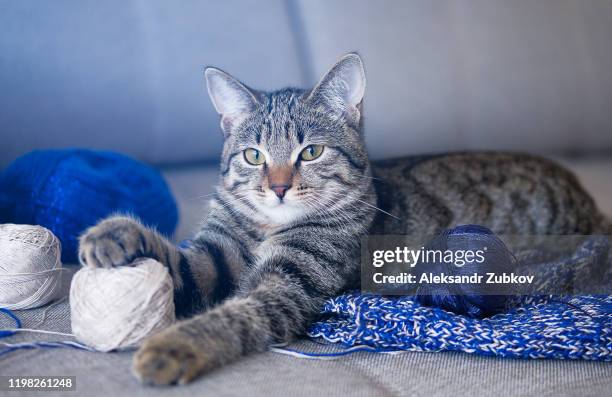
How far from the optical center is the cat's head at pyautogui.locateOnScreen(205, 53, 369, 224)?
4.47 feet

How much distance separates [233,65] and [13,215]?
1094 millimetres

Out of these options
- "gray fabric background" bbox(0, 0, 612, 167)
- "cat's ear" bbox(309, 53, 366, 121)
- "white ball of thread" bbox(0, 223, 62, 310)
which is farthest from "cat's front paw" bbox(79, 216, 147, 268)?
"gray fabric background" bbox(0, 0, 612, 167)

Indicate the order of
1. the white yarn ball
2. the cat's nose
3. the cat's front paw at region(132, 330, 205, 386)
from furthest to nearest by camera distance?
the cat's nose < the white yarn ball < the cat's front paw at region(132, 330, 205, 386)

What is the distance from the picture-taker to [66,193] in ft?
5.12

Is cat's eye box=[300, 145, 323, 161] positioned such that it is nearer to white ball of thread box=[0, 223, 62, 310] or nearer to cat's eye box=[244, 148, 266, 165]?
cat's eye box=[244, 148, 266, 165]

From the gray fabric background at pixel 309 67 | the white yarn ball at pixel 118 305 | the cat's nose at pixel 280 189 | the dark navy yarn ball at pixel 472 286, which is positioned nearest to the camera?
the white yarn ball at pixel 118 305

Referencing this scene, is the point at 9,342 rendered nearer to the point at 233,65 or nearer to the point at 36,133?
the point at 36,133

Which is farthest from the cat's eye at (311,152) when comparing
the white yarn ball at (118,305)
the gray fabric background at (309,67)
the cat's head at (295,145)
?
the gray fabric background at (309,67)

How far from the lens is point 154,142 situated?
237cm

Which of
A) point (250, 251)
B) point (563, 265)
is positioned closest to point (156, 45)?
point (250, 251)

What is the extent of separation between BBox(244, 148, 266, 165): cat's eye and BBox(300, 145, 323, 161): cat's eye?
98 millimetres

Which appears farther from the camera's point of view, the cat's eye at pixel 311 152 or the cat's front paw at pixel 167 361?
the cat's eye at pixel 311 152

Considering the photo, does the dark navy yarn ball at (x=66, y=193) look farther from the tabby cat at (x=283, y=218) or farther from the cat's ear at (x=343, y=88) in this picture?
the cat's ear at (x=343, y=88)

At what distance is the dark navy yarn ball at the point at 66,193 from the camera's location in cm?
155
